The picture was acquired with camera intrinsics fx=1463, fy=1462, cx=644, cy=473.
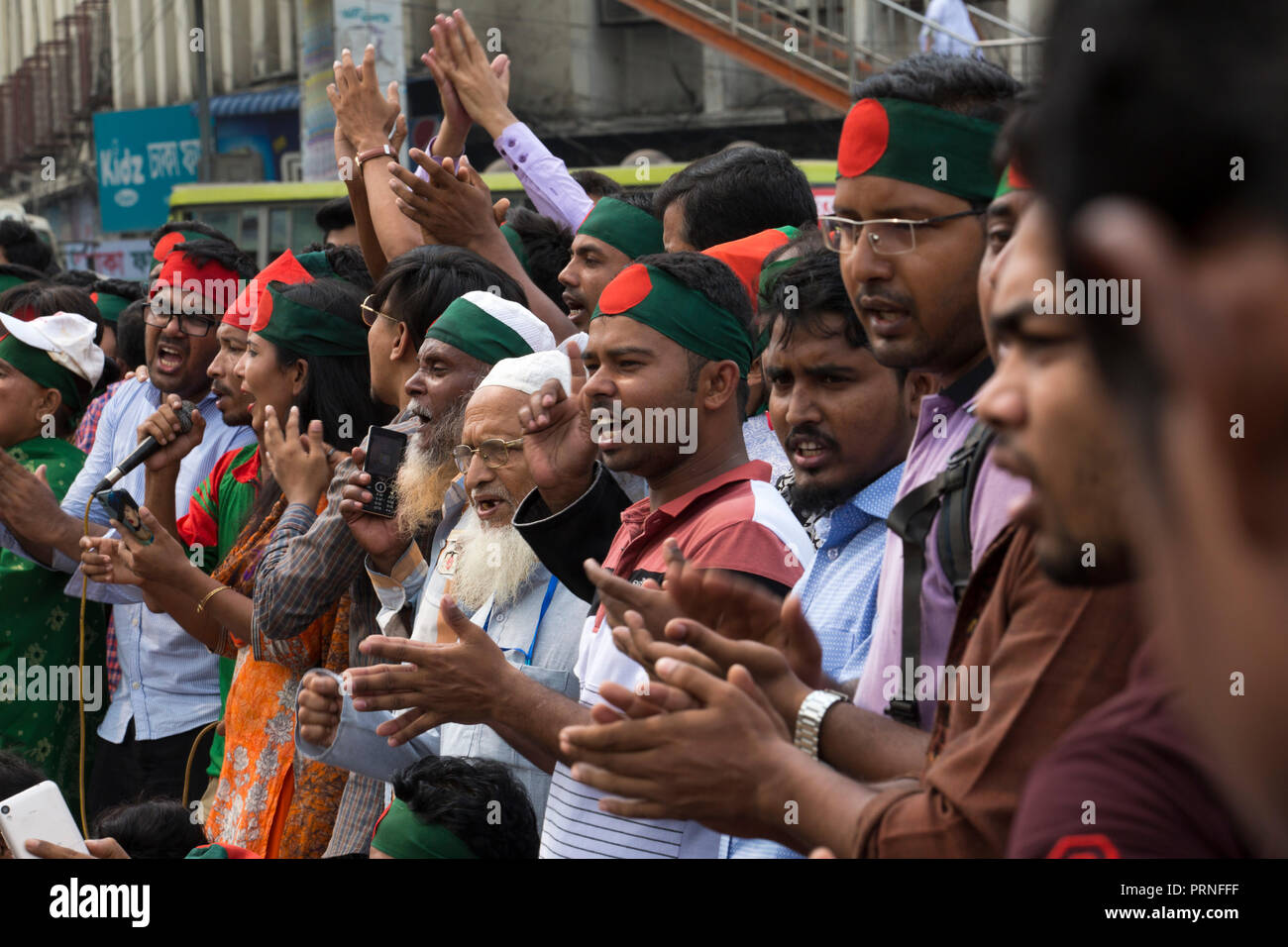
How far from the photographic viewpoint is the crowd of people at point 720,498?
717 mm

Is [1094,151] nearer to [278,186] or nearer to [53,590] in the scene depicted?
[53,590]

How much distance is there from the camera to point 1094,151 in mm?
740

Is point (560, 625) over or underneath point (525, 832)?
over

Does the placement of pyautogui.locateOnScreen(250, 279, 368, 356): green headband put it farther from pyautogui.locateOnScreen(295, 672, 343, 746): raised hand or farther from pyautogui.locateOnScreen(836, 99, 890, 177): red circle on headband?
pyautogui.locateOnScreen(836, 99, 890, 177): red circle on headband

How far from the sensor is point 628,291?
3100 millimetres

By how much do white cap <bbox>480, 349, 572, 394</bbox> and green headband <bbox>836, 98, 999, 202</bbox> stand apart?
1052 millimetres

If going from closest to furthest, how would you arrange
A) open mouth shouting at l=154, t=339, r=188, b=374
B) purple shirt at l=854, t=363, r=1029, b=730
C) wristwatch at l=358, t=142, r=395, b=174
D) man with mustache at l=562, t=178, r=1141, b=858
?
→ man with mustache at l=562, t=178, r=1141, b=858
purple shirt at l=854, t=363, r=1029, b=730
wristwatch at l=358, t=142, r=395, b=174
open mouth shouting at l=154, t=339, r=188, b=374

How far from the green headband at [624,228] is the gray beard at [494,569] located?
4.79 feet

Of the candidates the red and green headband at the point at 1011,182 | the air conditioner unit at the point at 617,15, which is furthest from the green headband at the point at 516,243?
the air conditioner unit at the point at 617,15

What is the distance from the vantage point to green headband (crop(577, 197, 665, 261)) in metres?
4.48

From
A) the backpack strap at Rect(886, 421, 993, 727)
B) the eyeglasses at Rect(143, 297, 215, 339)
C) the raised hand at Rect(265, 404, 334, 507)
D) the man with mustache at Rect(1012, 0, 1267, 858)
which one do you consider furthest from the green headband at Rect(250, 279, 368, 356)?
the man with mustache at Rect(1012, 0, 1267, 858)

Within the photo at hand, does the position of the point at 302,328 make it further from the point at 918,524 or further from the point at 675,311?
the point at 918,524
